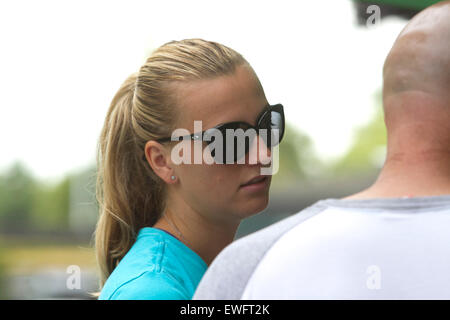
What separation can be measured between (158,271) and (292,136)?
27.5 m

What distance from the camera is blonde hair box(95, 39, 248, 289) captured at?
1791 mm

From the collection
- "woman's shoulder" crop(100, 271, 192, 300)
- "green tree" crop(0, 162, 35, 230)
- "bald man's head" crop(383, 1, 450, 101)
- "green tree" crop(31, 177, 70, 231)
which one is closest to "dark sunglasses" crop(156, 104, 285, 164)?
"woman's shoulder" crop(100, 271, 192, 300)

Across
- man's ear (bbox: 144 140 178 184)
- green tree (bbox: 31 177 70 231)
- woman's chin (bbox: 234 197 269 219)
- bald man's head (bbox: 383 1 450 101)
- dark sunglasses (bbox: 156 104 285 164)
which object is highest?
bald man's head (bbox: 383 1 450 101)

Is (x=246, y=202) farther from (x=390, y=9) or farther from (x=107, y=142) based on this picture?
(x=390, y=9)

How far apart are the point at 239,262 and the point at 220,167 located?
0.82 metres

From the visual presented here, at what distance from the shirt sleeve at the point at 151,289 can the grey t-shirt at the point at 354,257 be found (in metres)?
0.52

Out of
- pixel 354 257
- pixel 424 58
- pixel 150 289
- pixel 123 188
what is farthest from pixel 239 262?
pixel 123 188

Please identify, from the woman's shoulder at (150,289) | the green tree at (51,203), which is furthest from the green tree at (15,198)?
the woman's shoulder at (150,289)

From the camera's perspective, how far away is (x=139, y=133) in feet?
6.08

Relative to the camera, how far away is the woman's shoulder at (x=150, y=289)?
141 centimetres

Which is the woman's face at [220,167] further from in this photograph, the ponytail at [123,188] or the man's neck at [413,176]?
the man's neck at [413,176]

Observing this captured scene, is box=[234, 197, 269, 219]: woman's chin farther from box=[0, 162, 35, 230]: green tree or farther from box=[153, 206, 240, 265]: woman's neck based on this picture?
box=[0, 162, 35, 230]: green tree

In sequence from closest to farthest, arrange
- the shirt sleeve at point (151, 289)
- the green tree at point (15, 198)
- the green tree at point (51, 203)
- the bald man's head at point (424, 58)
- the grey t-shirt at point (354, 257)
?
the grey t-shirt at point (354, 257) → the bald man's head at point (424, 58) → the shirt sleeve at point (151, 289) → the green tree at point (15, 198) → the green tree at point (51, 203)

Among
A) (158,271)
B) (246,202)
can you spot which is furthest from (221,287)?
(246,202)
